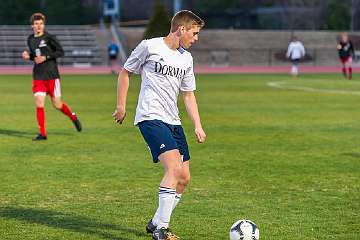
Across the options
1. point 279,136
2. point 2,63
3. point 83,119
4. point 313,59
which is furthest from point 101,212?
point 313,59

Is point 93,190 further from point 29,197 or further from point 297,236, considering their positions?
point 297,236

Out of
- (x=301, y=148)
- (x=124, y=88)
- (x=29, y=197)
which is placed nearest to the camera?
(x=124, y=88)

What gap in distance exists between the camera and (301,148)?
45.8ft

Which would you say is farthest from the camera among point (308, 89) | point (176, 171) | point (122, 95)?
point (308, 89)

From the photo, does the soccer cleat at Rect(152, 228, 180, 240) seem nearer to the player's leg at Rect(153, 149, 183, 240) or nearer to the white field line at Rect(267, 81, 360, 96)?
the player's leg at Rect(153, 149, 183, 240)

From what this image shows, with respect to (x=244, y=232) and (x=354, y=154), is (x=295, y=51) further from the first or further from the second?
(x=244, y=232)

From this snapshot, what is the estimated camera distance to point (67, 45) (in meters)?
58.3

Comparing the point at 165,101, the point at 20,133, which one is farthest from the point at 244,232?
the point at 20,133

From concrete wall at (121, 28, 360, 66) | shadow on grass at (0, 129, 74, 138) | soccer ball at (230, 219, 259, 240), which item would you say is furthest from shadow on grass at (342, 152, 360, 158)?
concrete wall at (121, 28, 360, 66)

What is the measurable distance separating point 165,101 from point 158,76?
239 millimetres

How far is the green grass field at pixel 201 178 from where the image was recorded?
803 cm

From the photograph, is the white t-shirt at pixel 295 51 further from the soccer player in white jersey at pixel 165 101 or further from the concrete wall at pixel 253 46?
the soccer player in white jersey at pixel 165 101

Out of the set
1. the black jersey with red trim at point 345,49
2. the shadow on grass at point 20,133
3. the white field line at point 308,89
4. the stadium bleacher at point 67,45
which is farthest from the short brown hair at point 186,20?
the stadium bleacher at point 67,45

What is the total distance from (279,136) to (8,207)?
7817 mm
